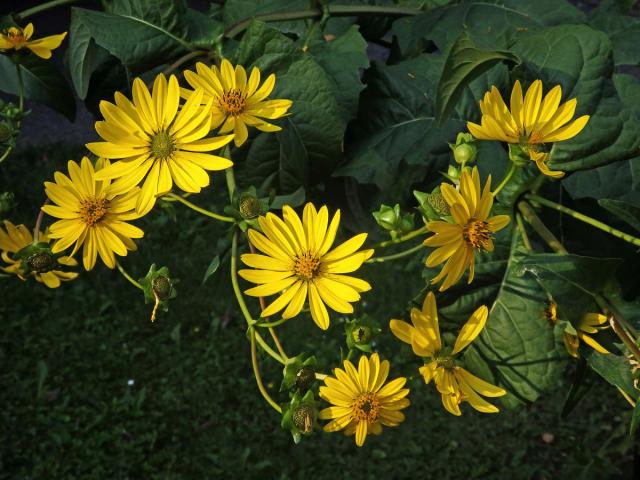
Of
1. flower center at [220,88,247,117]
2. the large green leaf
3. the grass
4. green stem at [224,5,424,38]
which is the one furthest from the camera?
the grass

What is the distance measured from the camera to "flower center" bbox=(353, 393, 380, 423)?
0.84 m

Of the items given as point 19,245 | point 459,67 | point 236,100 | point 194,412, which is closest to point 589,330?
point 459,67

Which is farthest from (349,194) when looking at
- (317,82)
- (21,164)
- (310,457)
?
(21,164)

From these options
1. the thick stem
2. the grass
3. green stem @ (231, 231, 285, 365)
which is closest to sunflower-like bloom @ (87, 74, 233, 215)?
green stem @ (231, 231, 285, 365)

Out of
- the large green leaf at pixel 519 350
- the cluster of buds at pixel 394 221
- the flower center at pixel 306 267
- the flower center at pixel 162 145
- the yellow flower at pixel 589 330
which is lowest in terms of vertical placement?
the large green leaf at pixel 519 350

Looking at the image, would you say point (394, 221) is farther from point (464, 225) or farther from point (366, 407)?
point (366, 407)

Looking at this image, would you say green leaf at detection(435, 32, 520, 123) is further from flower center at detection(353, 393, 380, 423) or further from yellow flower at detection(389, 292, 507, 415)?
flower center at detection(353, 393, 380, 423)

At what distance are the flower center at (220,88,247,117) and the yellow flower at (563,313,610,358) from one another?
43 centimetres

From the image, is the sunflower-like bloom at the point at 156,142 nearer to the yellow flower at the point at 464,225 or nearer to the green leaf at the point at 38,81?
the yellow flower at the point at 464,225

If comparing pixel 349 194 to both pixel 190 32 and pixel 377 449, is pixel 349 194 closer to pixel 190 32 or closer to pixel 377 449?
pixel 190 32

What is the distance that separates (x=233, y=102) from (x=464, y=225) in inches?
10.9

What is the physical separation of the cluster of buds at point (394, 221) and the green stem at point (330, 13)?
0.38 m

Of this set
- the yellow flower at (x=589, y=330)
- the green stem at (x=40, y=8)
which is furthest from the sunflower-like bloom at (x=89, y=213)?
the yellow flower at (x=589, y=330)

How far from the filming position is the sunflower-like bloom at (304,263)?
76 centimetres
